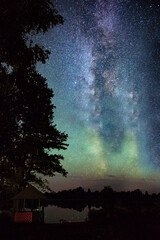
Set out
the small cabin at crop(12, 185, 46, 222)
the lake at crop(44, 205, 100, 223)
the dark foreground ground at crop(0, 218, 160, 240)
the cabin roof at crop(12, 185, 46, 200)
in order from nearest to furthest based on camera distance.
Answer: the dark foreground ground at crop(0, 218, 160, 240) < the small cabin at crop(12, 185, 46, 222) < the cabin roof at crop(12, 185, 46, 200) < the lake at crop(44, 205, 100, 223)

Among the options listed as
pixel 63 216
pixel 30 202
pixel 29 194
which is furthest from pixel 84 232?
pixel 63 216

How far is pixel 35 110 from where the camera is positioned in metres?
21.0

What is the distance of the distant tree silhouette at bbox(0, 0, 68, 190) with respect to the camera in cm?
995

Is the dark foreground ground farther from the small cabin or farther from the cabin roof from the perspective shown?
the cabin roof

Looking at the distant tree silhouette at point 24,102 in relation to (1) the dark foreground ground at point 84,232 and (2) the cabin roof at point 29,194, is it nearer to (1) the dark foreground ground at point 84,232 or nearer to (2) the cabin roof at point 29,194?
(2) the cabin roof at point 29,194

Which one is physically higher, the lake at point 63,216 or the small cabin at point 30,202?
the small cabin at point 30,202

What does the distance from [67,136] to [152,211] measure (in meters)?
8.92

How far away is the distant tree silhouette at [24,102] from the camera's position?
995 centimetres

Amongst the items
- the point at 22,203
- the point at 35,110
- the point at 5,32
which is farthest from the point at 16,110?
the point at 5,32

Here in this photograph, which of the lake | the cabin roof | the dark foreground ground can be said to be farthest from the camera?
the lake

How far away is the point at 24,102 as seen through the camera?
2023 centimetres

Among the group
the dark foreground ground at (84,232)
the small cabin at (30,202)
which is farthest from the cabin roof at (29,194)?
the dark foreground ground at (84,232)

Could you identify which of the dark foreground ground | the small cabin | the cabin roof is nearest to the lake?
the small cabin

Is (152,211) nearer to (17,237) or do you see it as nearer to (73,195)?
(17,237)
